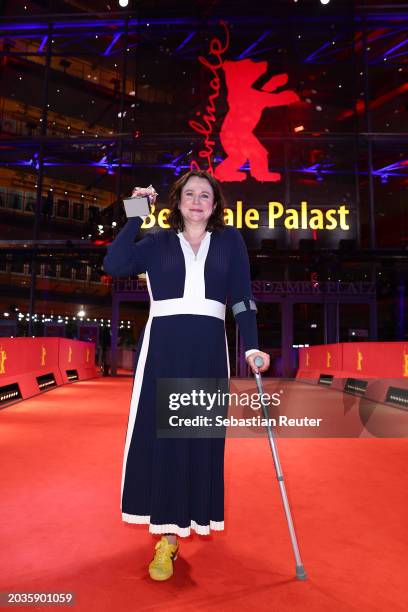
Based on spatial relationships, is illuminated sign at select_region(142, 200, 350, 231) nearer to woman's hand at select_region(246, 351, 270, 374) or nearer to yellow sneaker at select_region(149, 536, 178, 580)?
woman's hand at select_region(246, 351, 270, 374)

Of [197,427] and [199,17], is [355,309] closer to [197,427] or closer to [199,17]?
[199,17]

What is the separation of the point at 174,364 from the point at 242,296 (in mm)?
446

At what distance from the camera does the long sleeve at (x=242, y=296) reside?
2.24 m

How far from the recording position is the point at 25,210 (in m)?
23.6

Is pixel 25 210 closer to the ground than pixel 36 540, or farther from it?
farther from it

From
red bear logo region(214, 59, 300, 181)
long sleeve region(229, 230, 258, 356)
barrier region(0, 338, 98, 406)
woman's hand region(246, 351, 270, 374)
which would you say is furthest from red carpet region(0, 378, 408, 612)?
red bear logo region(214, 59, 300, 181)

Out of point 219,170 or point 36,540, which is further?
point 219,170

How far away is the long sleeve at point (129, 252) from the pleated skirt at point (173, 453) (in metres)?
0.25

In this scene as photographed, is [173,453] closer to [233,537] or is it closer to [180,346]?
[180,346]

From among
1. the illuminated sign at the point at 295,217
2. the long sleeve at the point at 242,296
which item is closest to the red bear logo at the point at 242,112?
the illuminated sign at the point at 295,217

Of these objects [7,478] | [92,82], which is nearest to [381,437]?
[7,478]

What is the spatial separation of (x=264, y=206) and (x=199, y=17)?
18.7 ft

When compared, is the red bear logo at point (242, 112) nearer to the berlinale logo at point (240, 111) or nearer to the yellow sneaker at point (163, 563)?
the berlinale logo at point (240, 111)

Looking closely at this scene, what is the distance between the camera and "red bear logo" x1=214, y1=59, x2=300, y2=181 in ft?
45.7
